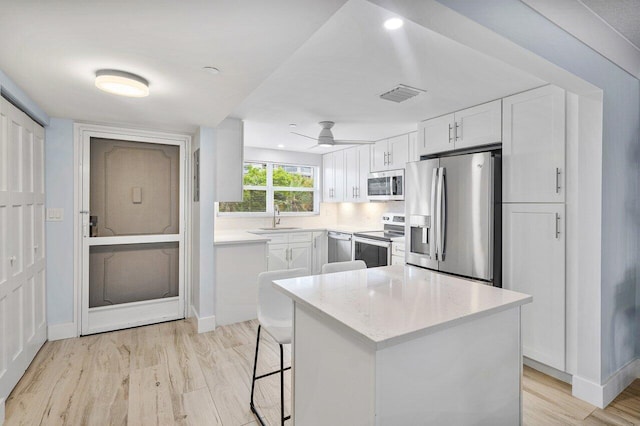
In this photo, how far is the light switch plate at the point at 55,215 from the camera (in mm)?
3012

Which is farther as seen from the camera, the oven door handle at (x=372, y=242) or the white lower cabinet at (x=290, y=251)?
the white lower cabinet at (x=290, y=251)

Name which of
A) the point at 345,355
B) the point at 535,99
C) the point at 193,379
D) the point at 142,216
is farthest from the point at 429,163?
the point at 142,216

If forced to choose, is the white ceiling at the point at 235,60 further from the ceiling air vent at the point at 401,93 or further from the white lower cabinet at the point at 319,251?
the white lower cabinet at the point at 319,251

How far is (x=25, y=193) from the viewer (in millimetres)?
2479

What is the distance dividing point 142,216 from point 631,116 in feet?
14.4

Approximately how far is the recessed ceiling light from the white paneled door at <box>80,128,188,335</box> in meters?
2.77

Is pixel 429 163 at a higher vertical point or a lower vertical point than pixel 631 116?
lower

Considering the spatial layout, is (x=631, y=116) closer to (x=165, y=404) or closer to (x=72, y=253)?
(x=165, y=404)

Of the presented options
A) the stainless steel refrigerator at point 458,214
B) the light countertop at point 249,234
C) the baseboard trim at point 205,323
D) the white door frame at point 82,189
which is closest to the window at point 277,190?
the light countertop at point 249,234

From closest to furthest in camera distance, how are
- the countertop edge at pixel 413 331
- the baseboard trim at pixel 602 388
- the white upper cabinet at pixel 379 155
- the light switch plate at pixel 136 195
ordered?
the countertop edge at pixel 413 331, the baseboard trim at pixel 602 388, the light switch plate at pixel 136 195, the white upper cabinet at pixel 379 155

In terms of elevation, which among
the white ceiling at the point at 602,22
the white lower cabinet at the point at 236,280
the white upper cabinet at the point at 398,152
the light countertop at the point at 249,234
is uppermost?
the white ceiling at the point at 602,22

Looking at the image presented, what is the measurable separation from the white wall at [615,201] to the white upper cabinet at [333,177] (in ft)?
11.6

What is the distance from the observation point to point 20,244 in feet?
7.84

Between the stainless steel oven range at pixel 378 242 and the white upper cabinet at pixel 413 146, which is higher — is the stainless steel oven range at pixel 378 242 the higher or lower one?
the lower one
